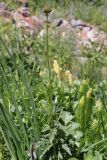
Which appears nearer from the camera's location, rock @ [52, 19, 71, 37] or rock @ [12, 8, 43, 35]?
rock @ [12, 8, 43, 35]

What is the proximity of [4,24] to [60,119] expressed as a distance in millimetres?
4040

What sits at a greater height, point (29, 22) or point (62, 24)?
point (29, 22)

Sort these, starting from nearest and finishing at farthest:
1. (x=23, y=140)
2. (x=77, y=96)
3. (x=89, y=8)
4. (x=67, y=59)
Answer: (x=23, y=140) < (x=77, y=96) < (x=67, y=59) < (x=89, y=8)

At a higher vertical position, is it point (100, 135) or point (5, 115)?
point (5, 115)

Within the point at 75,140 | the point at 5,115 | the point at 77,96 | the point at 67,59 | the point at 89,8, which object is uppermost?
the point at 5,115

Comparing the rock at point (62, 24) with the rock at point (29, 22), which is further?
the rock at point (62, 24)

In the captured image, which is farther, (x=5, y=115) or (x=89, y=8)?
(x=89, y=8)

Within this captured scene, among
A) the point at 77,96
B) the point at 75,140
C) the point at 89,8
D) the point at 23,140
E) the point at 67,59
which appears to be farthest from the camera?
the point at 89,8

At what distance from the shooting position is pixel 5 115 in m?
1.92

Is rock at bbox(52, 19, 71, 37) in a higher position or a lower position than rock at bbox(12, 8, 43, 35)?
lower

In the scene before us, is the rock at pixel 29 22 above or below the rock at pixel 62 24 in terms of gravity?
above

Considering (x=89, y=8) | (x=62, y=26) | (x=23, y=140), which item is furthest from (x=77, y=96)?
(x=89, y=8)

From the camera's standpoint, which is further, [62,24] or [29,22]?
[62,24]

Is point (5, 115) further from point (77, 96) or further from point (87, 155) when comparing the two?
point (77, 96)
